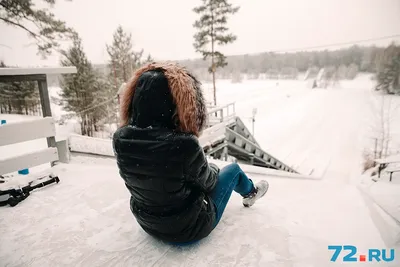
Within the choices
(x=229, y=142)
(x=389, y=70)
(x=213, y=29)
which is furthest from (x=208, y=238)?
(x=213, y=29)

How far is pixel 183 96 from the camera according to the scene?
128 cm

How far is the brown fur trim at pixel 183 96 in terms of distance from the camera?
126 cm

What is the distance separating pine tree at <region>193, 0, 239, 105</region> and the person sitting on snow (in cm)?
1423

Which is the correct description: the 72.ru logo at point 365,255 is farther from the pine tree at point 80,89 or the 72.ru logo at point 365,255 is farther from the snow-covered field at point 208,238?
the pine tree at point 80,89

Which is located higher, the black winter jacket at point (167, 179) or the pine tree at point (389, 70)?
the pine tree at point (389, 70)

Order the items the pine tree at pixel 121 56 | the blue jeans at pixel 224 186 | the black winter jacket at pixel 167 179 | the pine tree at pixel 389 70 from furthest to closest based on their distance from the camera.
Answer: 1. the pine tree at pixel 121 56
2. the pine tree at pixel 389 70
3. the blue jeans at pixel 224 186
4. the black winter jacket at pixel 167 179

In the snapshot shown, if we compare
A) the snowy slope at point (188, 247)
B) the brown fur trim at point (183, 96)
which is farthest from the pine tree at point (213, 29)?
the brown fur trim at point (183, 96)

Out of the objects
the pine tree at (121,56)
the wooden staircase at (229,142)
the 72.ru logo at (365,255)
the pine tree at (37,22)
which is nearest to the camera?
the 72.ru logo at (365,255)

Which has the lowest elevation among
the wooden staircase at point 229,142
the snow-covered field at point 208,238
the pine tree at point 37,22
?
the wooden staircase at point 229,142

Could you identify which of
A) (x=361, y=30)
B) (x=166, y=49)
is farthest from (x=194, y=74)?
(x=166, y=49)

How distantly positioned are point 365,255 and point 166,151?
1.42 metres

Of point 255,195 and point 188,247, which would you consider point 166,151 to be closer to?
point 188,247

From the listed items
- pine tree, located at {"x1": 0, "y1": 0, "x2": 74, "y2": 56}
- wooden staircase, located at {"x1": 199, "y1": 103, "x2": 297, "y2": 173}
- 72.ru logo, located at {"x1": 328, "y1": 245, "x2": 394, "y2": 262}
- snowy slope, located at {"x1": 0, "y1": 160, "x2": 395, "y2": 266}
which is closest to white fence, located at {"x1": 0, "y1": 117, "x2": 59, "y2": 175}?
snowy slope, located at {"x1": 0, "y1": 160, "x2": 395, "y2": 266}

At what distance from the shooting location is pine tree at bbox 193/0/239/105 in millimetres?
15133
